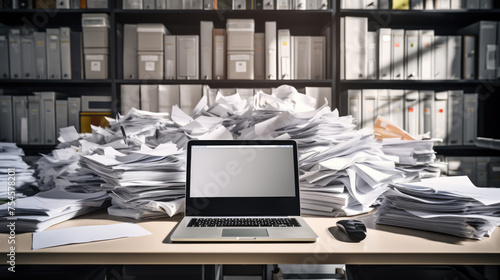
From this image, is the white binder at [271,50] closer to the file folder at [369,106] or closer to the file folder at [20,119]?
the file folder at [369,106]

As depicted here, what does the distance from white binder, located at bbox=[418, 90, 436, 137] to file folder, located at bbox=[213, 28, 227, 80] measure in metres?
1.18

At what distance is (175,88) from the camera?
2.23 m

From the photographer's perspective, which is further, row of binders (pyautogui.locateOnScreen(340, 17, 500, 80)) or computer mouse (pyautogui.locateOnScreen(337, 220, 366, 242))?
row of binders (pyautogui.locateOnScreen(340, 17, 500, 80))

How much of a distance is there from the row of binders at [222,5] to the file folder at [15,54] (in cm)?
80

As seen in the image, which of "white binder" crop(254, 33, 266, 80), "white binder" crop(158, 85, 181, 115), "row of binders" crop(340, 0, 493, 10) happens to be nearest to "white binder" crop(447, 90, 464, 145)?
"row of binders" crop(340, 0, 493, 10)

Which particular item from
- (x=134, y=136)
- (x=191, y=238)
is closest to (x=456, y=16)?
(x=134, y=136)

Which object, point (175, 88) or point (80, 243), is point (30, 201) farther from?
point (175, 88)

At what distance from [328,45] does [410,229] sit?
73.1 inches

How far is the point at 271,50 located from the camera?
2238mm

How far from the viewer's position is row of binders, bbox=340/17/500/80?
2.21 metres

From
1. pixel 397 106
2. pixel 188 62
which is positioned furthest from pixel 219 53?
pixel 397 106

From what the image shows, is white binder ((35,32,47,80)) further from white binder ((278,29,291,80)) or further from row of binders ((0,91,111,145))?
white binder ((278,29,291,80))

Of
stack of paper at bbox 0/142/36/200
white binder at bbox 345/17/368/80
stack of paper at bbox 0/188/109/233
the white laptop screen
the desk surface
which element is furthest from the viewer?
white binder at bbox 345/17/368/80

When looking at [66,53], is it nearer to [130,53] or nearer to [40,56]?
[40,56]
